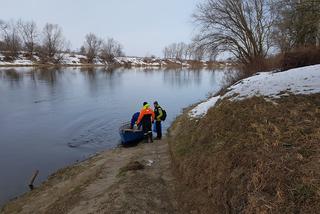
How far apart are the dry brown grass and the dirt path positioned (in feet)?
2.12

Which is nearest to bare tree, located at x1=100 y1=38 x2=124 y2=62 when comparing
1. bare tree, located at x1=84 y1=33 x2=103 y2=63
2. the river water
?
bare tree, located at x1=84 y1=33 x2=103 y2=63

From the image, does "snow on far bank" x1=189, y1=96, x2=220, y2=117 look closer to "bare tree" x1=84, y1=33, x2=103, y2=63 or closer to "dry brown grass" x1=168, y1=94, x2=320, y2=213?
"dry brown grass" x1=168, y1=94, x2=320, y2=213

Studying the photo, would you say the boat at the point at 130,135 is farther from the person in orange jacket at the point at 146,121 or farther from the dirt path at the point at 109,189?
the dirt path at the point at 109,189

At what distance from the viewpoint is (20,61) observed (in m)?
83.2

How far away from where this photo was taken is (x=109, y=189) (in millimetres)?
7488

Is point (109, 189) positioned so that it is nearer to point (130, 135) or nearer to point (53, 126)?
point (130, 135)

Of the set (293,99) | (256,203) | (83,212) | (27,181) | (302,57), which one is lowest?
(27,181)

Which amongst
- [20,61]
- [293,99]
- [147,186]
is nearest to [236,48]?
[293,99]

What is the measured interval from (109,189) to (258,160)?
390cm

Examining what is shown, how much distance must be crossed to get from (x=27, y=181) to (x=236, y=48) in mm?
18224

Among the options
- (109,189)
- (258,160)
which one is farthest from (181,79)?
(258,160)

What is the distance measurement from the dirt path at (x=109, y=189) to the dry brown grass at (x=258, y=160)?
25.4 inches

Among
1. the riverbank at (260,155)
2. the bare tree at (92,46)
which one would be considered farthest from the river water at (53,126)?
the bare tree at (92,46)

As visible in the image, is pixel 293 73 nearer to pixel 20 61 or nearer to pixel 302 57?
pixel 302 57
